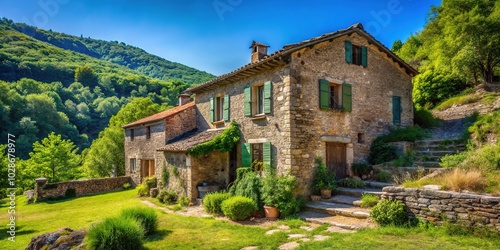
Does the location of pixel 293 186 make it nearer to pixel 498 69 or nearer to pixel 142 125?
pixel 142 125

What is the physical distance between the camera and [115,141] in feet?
81.3

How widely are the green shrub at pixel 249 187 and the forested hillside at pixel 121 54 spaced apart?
87.2 meters

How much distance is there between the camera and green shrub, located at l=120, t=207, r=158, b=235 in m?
7.61

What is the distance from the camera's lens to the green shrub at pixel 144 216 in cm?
761

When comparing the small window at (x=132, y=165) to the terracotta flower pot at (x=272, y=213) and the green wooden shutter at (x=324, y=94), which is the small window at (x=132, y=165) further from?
the green wooden shutter at (x=324, y=94)

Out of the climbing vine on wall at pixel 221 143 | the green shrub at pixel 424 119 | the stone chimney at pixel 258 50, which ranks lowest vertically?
the climbing vine on wall at pixel 221 143

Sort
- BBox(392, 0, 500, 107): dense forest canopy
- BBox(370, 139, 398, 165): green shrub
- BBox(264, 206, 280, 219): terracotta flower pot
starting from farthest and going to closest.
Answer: BBox(392, 0, 500, 107): dense forest canopy → BBox(370, 139, 398, 165): green shrub → BBox(264, 206, 280, 219): terracotta flower pot

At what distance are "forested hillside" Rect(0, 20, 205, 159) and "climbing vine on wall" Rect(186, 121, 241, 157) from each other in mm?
20555

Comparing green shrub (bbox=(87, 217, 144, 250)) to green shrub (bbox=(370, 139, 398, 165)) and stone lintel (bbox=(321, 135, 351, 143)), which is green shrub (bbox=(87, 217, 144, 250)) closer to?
stone lintel (bbox=(321, 135, 351, 143))

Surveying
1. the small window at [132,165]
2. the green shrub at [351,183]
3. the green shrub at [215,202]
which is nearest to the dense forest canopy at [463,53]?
the green shrub at [351,183]

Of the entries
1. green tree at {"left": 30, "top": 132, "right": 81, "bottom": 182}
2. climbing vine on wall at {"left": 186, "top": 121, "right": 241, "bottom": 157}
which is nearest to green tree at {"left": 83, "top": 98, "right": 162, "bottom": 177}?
green tree at {"left": 30, "top": 132, "right": 81, "bottom": 182}

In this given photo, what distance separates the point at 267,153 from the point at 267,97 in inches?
88.8

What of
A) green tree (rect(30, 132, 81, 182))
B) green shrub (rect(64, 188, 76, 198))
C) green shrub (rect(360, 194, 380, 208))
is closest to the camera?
green shrub (rect(360, 194, 380, 208))

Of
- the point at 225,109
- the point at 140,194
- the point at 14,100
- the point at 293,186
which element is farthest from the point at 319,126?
the point at 14,100
